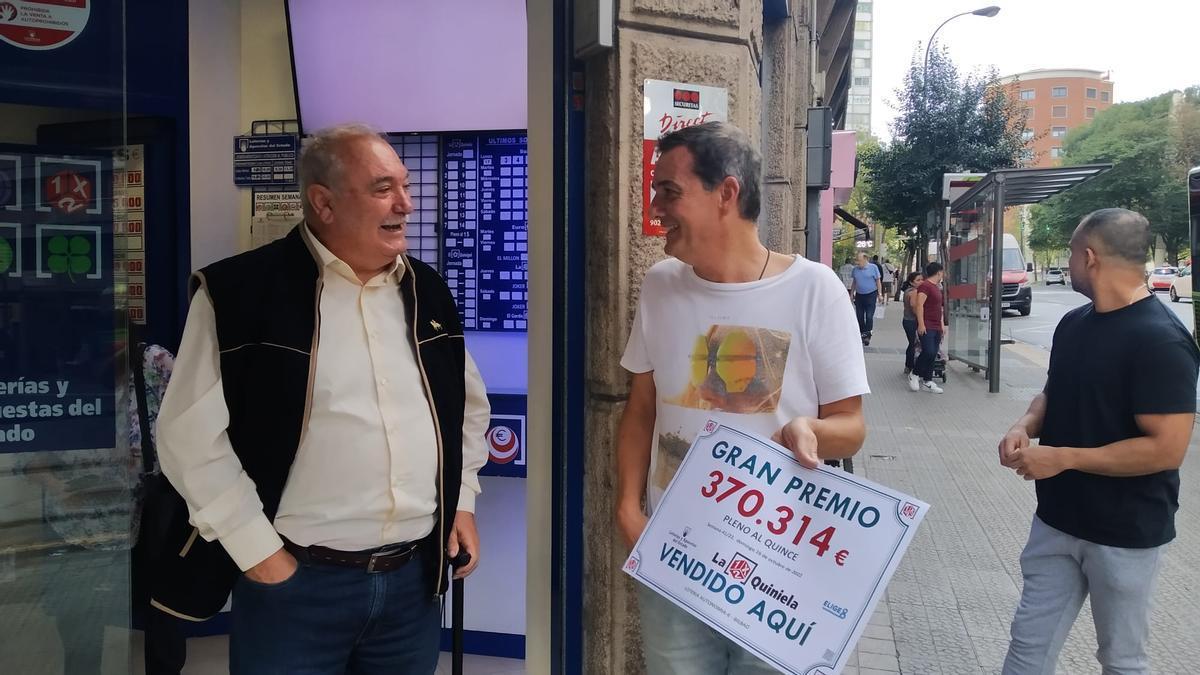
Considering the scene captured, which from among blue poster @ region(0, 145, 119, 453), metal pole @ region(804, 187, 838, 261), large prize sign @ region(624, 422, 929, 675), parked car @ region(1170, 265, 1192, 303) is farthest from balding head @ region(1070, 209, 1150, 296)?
parked car @ region(1170, 265, 1192, 303)

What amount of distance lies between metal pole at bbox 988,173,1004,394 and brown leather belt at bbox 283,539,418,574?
406 inches

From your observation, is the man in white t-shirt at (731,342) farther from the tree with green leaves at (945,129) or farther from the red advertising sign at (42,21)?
the tree with green leaves at (945,129)

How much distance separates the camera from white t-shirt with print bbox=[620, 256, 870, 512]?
186 cm

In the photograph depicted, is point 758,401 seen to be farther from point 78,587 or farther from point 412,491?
point 78,587

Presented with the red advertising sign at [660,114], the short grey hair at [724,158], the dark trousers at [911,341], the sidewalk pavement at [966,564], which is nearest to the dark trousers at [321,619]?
the short grey hair at [724,158]

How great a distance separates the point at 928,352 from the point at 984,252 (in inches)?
62.9

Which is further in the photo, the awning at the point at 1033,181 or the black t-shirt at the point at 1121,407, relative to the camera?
the awning at the point at 1033,181

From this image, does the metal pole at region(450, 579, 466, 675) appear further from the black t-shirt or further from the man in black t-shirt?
the black t-shirt

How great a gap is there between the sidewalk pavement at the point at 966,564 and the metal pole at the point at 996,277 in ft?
4.72

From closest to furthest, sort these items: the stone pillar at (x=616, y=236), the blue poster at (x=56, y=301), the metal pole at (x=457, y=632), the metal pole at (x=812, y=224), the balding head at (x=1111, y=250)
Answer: the blue poster at (x=56, y=301), the metal pole at (x=457, y=632), the stone pillar at (x=616, y=236), the balding head at (x=1111, y=250), the metal pole at (x=812, y=224)

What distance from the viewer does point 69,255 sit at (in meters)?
2.25

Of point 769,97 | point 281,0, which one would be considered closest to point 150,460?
point 281,0

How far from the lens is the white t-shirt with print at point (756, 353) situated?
1861 mm

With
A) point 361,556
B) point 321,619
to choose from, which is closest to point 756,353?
point 361,556
